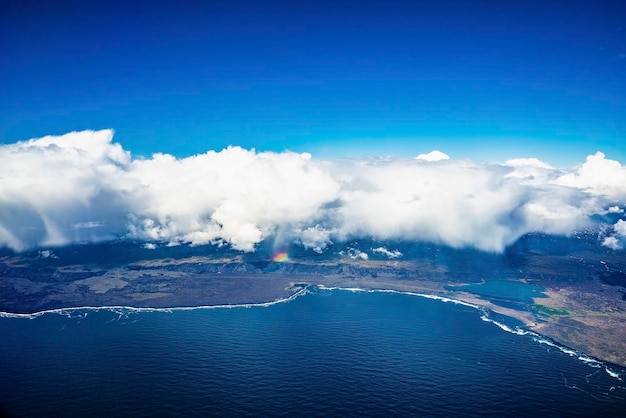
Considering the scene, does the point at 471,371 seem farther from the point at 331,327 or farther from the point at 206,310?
the point at 206,310

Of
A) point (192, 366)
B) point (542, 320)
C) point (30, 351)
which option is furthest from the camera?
point (542, 320)

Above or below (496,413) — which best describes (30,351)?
above

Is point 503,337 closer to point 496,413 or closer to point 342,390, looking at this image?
point 496,413

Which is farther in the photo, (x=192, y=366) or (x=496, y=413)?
(x=192, y=366)

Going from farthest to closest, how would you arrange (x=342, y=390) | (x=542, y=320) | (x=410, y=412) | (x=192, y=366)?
(x=542, y=320) → (x=192, y=366) → (x=342, y=390) → (x=410, y=412)

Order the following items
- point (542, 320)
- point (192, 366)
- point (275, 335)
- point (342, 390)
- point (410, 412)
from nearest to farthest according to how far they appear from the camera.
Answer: point (410, 412) < point (342, 390) < point (192, 366) < point (275, 335) < point (542, 320)

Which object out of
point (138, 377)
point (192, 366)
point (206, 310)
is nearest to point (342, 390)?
point (192, 366)

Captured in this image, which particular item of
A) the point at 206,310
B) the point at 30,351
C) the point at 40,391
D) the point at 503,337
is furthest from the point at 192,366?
the point at 503,337
